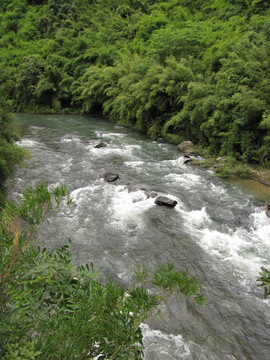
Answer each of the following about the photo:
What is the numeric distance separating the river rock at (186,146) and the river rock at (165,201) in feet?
20.3

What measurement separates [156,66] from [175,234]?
13429 millimetres

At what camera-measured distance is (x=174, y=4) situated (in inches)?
1198

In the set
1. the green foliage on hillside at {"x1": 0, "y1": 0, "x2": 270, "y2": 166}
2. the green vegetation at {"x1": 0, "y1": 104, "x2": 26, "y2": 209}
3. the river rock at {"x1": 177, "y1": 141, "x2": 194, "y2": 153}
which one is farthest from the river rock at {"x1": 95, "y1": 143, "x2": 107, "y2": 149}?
the green vegetation at {"x1": 0, "y1": 104, "x2": 26, "y2": 209}

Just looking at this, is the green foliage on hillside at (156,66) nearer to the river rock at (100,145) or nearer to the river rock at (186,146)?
the river rock at (186,146)

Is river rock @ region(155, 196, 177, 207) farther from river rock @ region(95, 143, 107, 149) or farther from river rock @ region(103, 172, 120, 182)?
river rock @ region(95, 143, 107, 149)

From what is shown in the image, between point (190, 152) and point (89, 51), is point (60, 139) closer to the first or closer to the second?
point (190, 152)

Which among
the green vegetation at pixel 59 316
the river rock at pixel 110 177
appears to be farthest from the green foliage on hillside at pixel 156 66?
the green vegetation at pixel 59 316

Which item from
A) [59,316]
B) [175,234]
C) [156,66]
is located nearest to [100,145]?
[156,66]

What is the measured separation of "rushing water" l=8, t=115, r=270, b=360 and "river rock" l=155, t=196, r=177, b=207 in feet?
0.71

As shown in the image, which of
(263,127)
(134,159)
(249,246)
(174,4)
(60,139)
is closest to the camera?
(249,246)

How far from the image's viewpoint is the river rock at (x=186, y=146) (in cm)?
1466

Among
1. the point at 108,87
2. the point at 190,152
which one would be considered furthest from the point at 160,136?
the point at 108,87

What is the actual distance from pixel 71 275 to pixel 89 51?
34.0 m

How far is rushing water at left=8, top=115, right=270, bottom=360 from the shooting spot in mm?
4746
